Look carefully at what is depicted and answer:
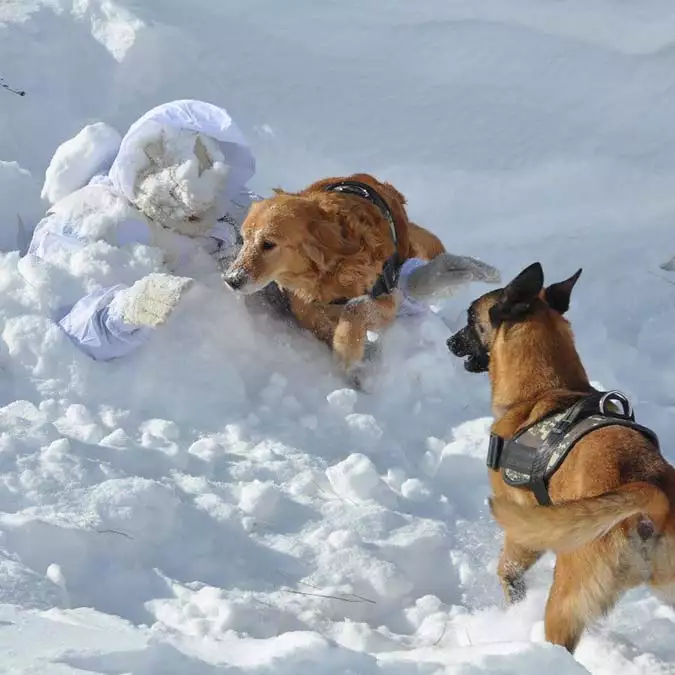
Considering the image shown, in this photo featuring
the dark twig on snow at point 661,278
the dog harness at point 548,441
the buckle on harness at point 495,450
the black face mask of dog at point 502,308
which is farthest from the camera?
the dark twig on snow at point 661,278

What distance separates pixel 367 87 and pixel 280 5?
3.59 feet

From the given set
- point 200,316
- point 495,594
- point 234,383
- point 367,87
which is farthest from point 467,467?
point 367,87

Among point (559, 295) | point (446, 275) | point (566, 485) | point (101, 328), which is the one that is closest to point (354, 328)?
point (446, 275)

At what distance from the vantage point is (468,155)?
21.1ft

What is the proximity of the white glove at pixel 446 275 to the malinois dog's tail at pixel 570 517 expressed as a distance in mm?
2198

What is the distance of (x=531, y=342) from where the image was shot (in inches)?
124

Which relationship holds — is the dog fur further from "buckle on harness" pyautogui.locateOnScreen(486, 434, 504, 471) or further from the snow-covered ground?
"buckle on harness" pyautogui.locateOnScreen(486, 434, 504, 471)

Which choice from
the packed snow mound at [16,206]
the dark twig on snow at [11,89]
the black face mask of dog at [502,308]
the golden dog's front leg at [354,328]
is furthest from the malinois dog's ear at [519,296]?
the dark twig on snow at [11,89]

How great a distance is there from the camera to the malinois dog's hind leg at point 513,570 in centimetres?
308

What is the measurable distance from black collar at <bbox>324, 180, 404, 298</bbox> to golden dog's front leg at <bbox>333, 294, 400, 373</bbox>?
0.22ft

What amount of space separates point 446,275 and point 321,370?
0.82m

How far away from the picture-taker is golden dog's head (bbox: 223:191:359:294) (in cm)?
403

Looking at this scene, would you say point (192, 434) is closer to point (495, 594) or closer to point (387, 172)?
point (495, 594)

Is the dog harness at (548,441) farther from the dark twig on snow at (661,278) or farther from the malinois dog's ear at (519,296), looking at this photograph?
the dark twig on snow at (661,278)
